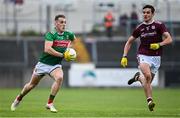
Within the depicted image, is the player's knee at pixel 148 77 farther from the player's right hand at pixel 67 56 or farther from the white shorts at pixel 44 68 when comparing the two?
the white shorts at pixel 44 68

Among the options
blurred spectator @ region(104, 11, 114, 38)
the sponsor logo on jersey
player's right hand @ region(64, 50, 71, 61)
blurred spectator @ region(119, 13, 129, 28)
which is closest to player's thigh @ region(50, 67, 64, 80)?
player's right hand @ region(64, 50, 71, 61)

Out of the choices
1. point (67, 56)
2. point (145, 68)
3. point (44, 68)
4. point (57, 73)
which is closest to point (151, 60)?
point (145, 68)

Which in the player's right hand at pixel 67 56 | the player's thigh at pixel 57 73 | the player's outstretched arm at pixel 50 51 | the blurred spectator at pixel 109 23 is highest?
the player's outstretched arm at pixel 50 51

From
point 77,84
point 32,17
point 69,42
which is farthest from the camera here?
point 32,17

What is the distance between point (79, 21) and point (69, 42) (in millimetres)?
22511

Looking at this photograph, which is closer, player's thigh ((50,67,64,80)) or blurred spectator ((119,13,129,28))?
player's thigh ((50,67,64,80))

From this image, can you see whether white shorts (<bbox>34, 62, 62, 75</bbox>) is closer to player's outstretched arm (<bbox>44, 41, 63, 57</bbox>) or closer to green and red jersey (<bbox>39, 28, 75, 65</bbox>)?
green and red jersey (<bbox>39, 28, 75, 65</bbox>)

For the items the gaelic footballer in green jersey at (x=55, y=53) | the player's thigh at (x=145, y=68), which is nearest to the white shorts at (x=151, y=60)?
the player's thigh at (x=145, y=68)

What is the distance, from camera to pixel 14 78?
39.0 metres

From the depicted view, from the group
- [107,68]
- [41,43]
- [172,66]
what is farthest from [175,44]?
[41,43]

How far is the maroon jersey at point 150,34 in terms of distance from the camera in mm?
17938

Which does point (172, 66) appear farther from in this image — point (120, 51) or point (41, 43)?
point (41, 43)

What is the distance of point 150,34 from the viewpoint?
18.0 m

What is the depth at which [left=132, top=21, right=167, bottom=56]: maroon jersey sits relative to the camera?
1794 centimetres
